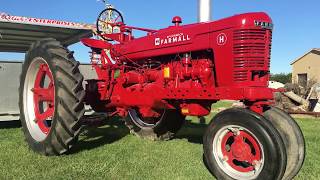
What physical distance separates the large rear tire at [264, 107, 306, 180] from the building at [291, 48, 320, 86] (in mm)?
39895

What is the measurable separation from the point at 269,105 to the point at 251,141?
0.76 metres

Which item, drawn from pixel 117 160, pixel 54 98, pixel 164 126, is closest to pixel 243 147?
pixel 117 160

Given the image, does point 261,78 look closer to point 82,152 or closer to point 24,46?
point 82,152

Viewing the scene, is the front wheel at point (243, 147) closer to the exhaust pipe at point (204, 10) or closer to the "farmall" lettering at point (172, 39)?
the "farmall" lettering at point (172, 39)

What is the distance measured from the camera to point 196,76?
538cm

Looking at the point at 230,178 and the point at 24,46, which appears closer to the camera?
the point at 230,178

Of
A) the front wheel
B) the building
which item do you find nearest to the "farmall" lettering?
the front wheel

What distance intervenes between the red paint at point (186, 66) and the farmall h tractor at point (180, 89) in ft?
0.04

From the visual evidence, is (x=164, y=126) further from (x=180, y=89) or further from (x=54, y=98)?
(x=54, y=98)

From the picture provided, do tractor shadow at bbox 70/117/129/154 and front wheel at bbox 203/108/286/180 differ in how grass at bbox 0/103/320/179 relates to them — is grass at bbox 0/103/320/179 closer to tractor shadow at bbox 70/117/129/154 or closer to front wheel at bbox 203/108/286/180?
tractor shadow at bbox 70/117/129/154

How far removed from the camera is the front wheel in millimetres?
3959

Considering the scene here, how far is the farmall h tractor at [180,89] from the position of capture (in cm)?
435

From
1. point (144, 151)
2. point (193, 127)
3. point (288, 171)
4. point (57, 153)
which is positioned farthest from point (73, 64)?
point (193, 127)

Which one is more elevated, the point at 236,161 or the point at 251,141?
the point at 251,141
